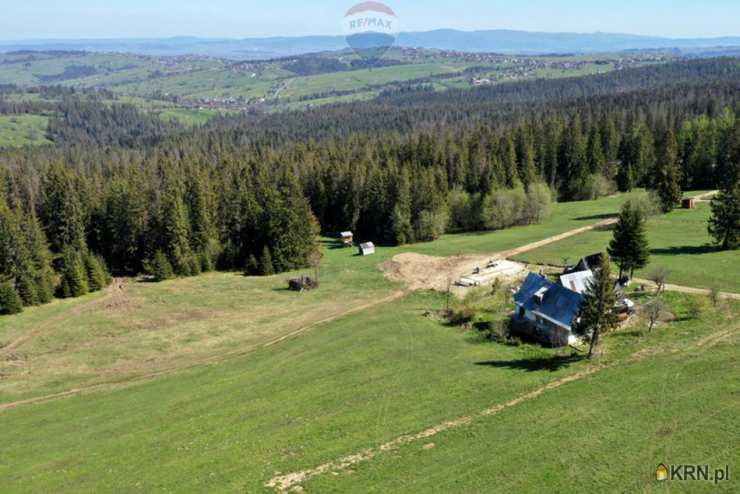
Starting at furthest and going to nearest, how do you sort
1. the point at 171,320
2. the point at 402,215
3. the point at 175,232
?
the point at 402,215 < the point at 175,232 < the point at 171,320

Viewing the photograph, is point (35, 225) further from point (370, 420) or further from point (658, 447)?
point (658, 447)

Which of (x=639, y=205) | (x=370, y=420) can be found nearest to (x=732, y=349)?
(x=370, y=420)

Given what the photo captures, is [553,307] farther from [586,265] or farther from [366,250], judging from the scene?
[366,250]

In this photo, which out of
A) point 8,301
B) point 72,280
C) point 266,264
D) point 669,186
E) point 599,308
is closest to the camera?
point 599,308

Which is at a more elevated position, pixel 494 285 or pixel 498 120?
pixel 498 120

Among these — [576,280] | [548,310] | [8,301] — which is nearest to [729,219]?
[576,280]

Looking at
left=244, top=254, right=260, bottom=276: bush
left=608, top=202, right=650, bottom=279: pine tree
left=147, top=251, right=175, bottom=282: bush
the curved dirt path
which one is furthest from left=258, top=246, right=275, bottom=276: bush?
the curved dirt path

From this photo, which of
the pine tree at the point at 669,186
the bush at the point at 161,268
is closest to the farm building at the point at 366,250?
the bush at the point at 161,268
